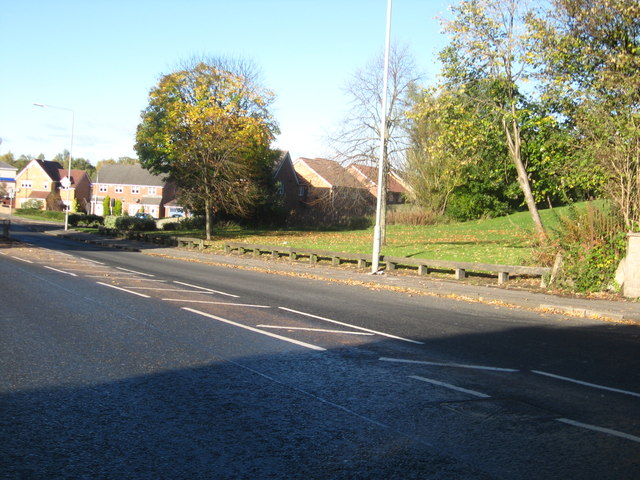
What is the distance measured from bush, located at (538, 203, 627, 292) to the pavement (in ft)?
2.43

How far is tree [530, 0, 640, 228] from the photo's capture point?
50.7ft

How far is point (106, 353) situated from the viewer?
759 cm

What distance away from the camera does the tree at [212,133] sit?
121 feet

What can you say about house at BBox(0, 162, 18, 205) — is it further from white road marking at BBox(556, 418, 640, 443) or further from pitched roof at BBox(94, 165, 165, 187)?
white road marking at BBox(556, 418, 640, 443)

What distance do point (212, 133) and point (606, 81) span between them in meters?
25.6

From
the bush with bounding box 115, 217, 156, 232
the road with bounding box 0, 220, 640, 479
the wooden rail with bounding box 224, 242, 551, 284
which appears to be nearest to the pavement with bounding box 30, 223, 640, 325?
the wooden rail with bounding box 224, 242, 551, 284

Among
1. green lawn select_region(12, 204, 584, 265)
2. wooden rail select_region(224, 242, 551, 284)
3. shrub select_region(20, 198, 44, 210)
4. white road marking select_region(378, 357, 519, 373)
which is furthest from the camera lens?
shrub select_region(20, 198, 44, 210)

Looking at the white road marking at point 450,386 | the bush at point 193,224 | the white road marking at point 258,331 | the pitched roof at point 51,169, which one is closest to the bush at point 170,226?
the bush at point 193,224

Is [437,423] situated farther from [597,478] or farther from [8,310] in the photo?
[8,310]

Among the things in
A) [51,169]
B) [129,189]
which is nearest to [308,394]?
[129,189]

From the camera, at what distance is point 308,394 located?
19.9 ft

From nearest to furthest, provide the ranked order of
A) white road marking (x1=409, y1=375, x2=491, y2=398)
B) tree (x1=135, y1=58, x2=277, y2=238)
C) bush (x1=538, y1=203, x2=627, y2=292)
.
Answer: white road marking (x1=409, y1=375, x2=491, y2=398) → bush (x1=538, y1=203, x2=627, y2=292) → tree (x1=135, y1=58, x2=277, y2=238)

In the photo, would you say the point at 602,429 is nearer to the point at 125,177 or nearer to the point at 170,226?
the point at 170,226

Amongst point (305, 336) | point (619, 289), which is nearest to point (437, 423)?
point (305, 336)
